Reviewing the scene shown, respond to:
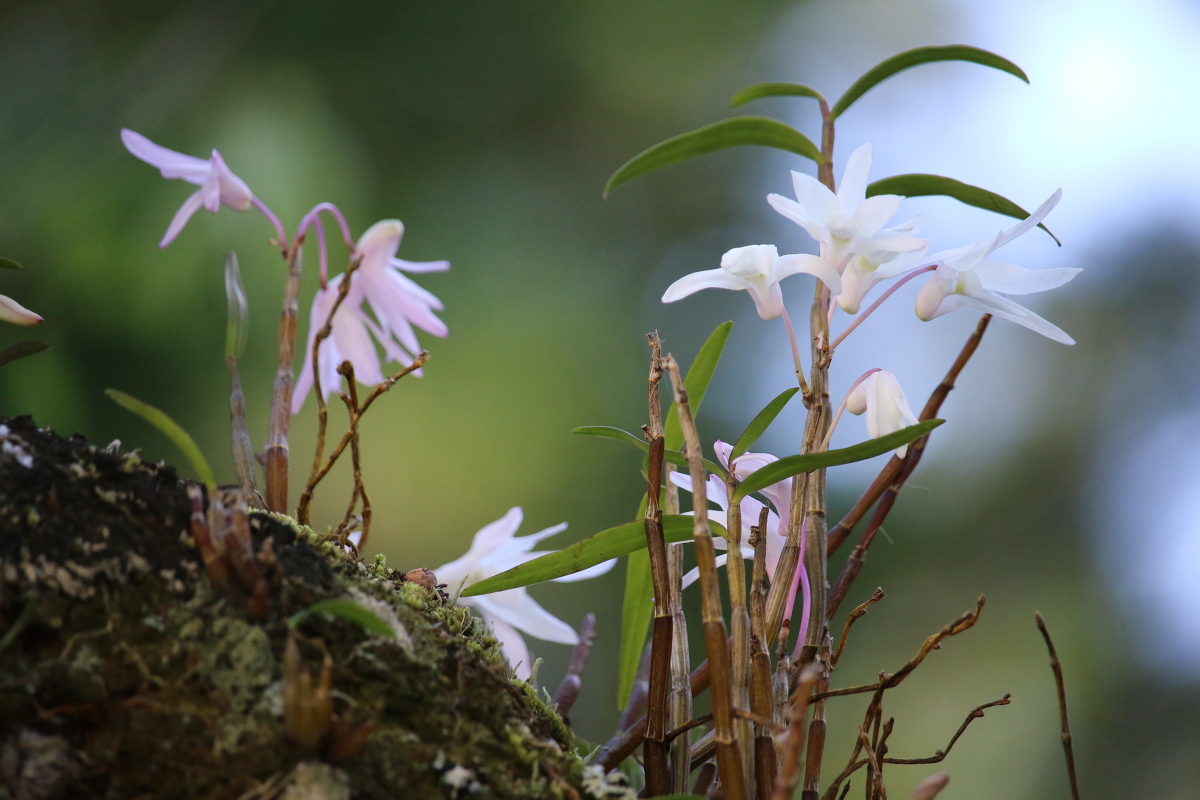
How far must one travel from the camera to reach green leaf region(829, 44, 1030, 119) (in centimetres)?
48

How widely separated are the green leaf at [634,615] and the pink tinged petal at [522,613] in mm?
51

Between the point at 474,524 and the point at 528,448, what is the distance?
1.09 ft

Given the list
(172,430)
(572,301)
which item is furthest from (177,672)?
(572,301)

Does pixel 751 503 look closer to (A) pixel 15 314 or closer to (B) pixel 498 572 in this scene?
(B) pixel 498 572

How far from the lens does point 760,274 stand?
0.40 meters

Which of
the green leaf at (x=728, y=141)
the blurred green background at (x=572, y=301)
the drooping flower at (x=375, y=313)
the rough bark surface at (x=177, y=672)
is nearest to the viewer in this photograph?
the rough bark surface at (x=177, y=672)

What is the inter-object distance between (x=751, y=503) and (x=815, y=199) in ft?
0.55

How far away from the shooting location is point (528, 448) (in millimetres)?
2760

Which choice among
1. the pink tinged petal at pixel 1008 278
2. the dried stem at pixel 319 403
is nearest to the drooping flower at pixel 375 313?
the dried stem at pixel 319 403

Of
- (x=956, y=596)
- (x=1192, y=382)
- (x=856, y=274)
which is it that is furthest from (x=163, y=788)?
(x=1192, y=382)

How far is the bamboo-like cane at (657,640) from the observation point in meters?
0.35

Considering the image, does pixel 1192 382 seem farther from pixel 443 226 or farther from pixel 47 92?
pixel 47 92

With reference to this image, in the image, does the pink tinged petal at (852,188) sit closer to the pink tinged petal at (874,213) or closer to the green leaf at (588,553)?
the pink tinged petal at (874,213)

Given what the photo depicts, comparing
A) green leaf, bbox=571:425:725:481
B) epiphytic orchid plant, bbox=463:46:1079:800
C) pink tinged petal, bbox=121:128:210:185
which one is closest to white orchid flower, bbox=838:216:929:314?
epiphytic orchid plant, bbox=463:46:1079:800
